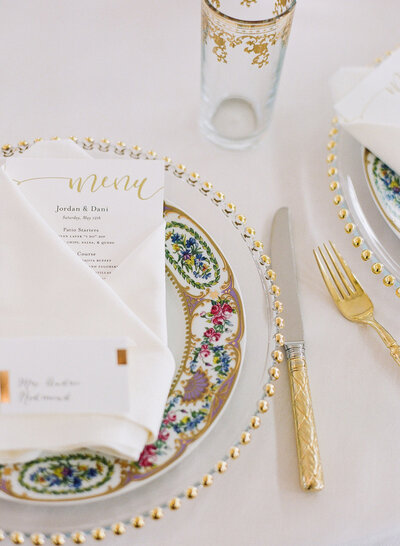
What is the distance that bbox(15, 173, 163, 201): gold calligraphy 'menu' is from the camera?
2.00 feet

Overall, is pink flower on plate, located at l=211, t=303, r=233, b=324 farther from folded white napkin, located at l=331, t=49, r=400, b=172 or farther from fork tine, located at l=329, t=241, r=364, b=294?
folded white napkin, located at l=331, t=49, r=400, b=172

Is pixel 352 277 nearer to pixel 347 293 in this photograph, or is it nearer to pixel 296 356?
pixel 347 293

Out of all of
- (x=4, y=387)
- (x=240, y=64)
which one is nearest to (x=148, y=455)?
(x=4, y=387)

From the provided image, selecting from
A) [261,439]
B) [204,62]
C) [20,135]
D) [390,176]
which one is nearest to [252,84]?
[204,62]

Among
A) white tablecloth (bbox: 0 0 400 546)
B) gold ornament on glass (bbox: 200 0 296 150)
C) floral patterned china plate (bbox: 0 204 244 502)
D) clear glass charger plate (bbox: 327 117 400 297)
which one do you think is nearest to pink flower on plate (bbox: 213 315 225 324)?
floral patterned china plate (bbox: 0 204 244 502)

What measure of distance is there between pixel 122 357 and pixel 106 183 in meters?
0.23

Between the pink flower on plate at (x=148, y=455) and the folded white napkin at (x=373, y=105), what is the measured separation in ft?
1.57

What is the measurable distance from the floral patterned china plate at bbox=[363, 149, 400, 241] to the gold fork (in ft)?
0.27

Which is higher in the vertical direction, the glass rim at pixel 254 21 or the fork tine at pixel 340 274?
the glass rim at pixel 254 21

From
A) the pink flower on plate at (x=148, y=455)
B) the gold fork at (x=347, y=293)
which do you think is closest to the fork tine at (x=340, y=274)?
the gold fork at (x=347, y=293)

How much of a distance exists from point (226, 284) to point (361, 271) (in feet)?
0.70

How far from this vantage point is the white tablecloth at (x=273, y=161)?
1.73 feet

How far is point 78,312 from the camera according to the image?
0.51 meters

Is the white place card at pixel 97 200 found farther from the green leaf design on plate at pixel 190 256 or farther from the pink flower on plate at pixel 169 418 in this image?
the pink flower on plate at pixel 169 418
